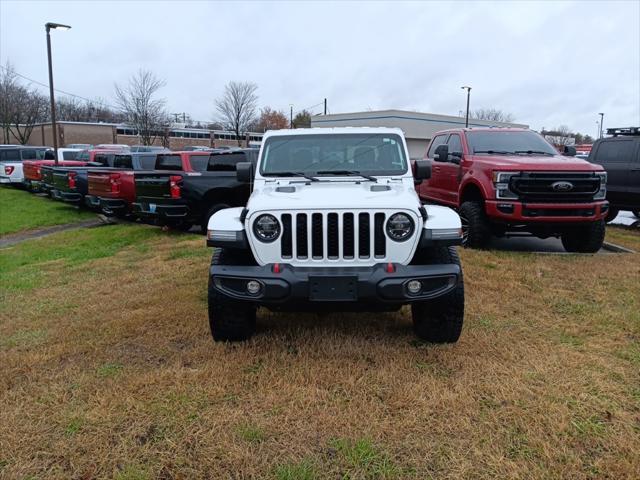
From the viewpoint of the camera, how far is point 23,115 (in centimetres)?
4550

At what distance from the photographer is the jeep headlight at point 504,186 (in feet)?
24.1

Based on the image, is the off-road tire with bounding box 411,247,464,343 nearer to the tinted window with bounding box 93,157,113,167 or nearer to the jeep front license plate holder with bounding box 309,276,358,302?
the jeep front license plate holder with bounding box 309,276,358,302

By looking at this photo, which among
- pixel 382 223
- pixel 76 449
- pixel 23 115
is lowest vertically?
pixel 76 449

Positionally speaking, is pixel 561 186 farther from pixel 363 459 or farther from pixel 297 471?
pixel 297 471

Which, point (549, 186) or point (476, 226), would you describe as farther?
point (476, 226)

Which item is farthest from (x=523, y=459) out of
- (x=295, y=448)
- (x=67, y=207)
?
(x=67, y=207)

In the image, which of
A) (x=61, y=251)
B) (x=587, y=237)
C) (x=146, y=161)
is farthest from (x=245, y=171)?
(x=146, y=161)

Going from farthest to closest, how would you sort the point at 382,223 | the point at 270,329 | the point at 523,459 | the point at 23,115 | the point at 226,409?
the point at 23,115 < the point at 270,329 < the point at 382,223 < the point at 226,409 < the point at 523,459

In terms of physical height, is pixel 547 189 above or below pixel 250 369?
above

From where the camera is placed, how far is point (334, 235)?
3.83 metres

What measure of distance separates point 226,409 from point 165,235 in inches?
293

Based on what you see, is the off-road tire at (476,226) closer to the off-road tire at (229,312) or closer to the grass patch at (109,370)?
the off-road tire at (229,312)

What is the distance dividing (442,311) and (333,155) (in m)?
1.91

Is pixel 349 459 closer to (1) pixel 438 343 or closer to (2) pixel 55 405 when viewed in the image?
(1) pixel 438 343
